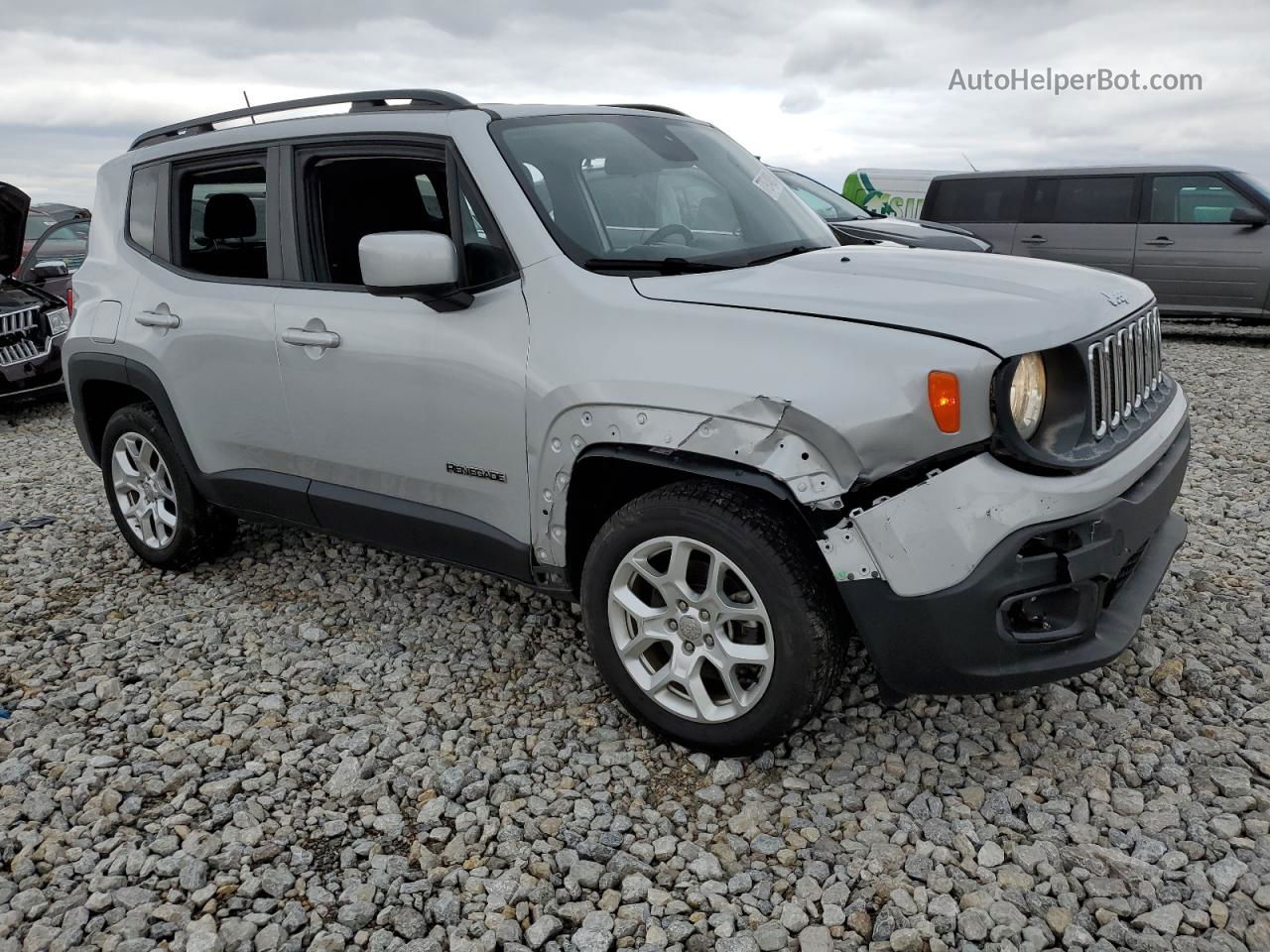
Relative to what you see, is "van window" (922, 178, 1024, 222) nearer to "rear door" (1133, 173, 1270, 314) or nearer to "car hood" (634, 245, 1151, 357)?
"rear door" (1133, 173, 1270, 314)

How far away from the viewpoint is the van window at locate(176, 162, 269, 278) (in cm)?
386

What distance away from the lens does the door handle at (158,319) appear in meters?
4.06

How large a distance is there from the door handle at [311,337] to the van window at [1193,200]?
9.77 m

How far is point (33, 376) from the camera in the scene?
327 inches

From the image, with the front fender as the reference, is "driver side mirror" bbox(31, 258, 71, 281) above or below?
above

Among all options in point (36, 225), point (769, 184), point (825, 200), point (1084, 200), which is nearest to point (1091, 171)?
point (1084, 200)

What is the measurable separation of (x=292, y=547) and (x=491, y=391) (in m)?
2.32

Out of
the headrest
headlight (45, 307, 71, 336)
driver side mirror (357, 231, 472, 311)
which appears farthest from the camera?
headlight (45, 307, 71, 336)

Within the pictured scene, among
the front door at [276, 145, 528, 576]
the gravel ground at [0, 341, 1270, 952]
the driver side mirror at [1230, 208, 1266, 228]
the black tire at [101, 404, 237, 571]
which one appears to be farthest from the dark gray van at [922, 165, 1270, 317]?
the black tire at [101, 404, 237, 571]

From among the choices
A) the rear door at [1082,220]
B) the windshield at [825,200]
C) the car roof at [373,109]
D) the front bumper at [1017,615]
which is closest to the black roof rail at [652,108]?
the car roof at [373,109]

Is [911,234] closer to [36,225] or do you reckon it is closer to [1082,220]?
[1082,220]

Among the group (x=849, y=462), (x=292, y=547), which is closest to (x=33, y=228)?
(x=292, y=547)

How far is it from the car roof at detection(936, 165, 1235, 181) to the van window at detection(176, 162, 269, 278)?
9.67 metres

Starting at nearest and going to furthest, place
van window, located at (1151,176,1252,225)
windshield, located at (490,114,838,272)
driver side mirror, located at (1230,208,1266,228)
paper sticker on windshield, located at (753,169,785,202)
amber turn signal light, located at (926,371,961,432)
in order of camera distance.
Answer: amber turn signal light, located at (926,371,961,432)
windshield, located at (490,114,838,272)
paper sticker on windshield, located at (753,169,785,202)
driver side mirror, located at (1230,208,1266,228)
van window, located at (1151,176,1252,225)
